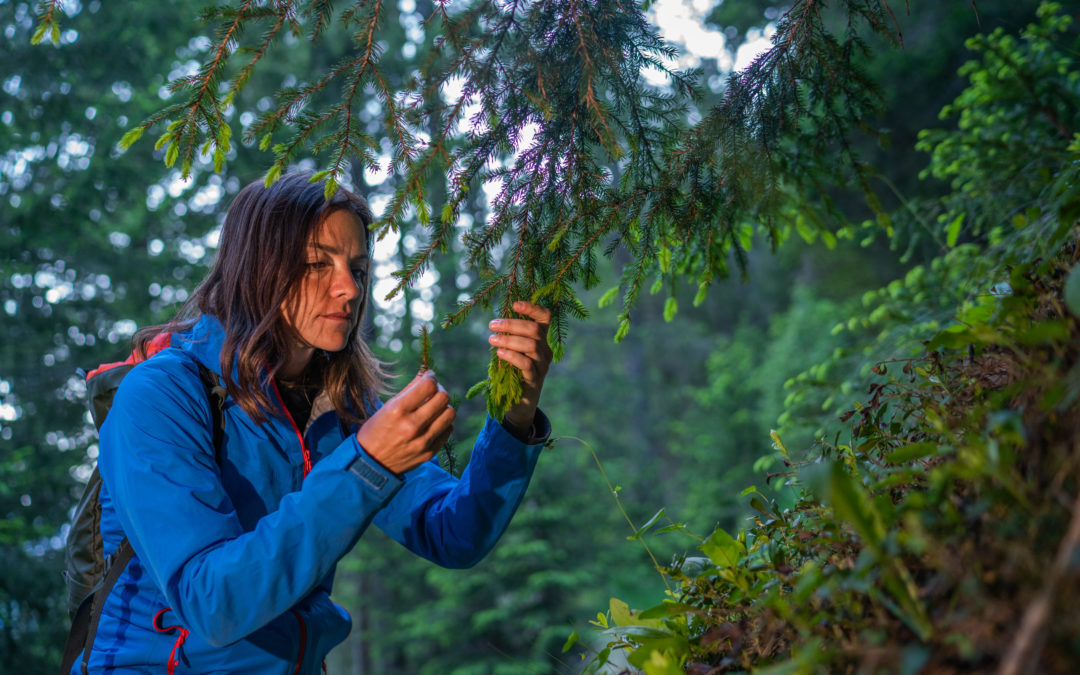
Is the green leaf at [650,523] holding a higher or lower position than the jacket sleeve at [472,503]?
lower

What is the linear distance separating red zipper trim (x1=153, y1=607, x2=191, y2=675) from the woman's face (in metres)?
0.88

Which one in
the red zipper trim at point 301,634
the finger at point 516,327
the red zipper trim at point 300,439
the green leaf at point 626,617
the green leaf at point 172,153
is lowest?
the green leaf at point 626,617

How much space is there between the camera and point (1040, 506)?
0.83 metres

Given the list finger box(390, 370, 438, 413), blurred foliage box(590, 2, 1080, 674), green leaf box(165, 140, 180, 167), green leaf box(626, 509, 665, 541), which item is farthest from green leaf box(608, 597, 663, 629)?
green leaf box(165, 140, 180, 167)

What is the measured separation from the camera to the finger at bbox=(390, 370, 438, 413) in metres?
1.66

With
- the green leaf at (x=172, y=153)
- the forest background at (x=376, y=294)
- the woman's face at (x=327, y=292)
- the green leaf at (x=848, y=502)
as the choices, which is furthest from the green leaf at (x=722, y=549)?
the forest background at (x=376, y=294)

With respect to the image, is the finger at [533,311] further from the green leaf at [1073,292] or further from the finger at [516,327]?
the green leaf at [1073,292]

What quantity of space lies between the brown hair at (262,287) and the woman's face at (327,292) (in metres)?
0.03

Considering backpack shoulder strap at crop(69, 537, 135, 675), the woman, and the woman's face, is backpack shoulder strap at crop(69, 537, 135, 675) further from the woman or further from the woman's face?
the woman's face

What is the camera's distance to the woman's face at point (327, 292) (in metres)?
2.27

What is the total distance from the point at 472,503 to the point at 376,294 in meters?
8.23

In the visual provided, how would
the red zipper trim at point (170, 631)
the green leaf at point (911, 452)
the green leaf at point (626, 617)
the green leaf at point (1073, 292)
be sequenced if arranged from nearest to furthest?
the green leaf at point (1073, 292) → the green leaf at point (911, 452) → the green leaf at point (626, 617) → the red zipper trim at point (170, 631)

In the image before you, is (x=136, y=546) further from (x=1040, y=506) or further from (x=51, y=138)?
(x=51, y=138)

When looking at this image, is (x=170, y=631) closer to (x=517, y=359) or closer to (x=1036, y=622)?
(x=517, y=359)
